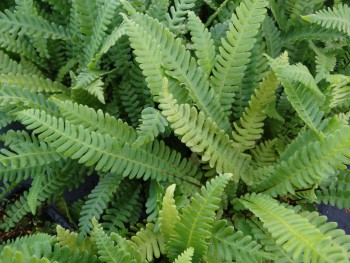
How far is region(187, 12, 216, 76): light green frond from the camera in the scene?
1376 mm

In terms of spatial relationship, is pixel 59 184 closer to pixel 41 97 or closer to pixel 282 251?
pixel 41 97

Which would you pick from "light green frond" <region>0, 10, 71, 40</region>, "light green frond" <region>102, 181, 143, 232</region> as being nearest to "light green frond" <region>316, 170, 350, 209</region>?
"light green frond" <region>102, 181, 143, 232</region>

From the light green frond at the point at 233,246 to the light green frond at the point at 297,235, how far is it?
0.29 feet

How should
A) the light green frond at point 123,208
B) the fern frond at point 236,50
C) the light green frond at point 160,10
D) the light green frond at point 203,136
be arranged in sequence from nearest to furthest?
the light green frond at point 203,136 < the fern frond at point 236,50 < the light green frond at point 123,208 < the light green frond at point 160,10

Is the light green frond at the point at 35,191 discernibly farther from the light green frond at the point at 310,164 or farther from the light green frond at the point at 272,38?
the light green frond at the point at 272,38

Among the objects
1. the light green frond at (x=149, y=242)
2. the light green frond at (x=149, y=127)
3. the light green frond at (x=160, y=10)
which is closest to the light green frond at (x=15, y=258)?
the light green frond at (x=149, y=242)

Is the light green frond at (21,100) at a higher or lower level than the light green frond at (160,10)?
lower

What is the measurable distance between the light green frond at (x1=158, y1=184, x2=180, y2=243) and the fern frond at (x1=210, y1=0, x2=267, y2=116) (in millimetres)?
424

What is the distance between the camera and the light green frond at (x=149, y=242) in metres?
1.25

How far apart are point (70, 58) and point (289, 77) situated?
0.90 m

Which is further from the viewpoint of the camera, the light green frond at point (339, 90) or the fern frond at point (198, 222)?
the light green frond at point (339, 90)

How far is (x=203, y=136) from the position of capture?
50.7 inches

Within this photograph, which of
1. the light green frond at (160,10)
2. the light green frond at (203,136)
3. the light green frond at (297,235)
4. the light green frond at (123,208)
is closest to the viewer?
the light green frond at (297,235)

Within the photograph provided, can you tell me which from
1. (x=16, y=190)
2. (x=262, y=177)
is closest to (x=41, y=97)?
(x=16, y=190)
